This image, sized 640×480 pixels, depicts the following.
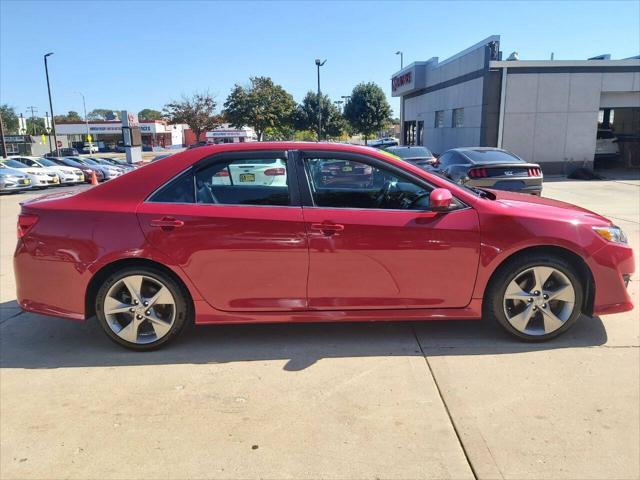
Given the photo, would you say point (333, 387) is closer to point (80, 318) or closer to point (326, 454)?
point (326, 454)

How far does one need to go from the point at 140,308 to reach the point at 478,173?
8.41 m

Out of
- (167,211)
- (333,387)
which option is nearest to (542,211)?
(333,387)

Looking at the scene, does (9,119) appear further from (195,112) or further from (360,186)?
(360,186)

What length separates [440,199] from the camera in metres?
3.62

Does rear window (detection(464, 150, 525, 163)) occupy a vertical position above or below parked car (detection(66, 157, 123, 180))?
above

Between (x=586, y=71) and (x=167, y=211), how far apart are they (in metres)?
22.3

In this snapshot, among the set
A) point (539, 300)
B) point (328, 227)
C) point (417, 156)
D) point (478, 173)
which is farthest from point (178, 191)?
point (417, 156)

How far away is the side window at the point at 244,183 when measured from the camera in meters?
3.85

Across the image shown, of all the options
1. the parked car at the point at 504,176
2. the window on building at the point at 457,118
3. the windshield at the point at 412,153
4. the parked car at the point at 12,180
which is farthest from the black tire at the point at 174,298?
the window on building at the point at 457,118

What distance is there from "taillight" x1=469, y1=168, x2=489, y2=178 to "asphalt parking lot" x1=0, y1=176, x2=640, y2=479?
645 cm

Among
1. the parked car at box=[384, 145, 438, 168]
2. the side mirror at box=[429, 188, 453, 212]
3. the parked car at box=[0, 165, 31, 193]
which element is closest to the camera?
the side mirror at box=[429, 188, 453, 212]

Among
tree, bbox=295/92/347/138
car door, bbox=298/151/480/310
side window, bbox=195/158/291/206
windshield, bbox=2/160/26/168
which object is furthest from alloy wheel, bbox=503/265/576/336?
tree, bbox=295/92/347/138

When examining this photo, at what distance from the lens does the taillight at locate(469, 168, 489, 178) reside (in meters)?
10.5

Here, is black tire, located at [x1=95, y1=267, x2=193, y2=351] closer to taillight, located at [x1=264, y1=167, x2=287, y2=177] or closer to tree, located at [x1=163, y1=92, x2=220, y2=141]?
taillight, located at [x1=264, y1=167, x2=287, y2=177]
